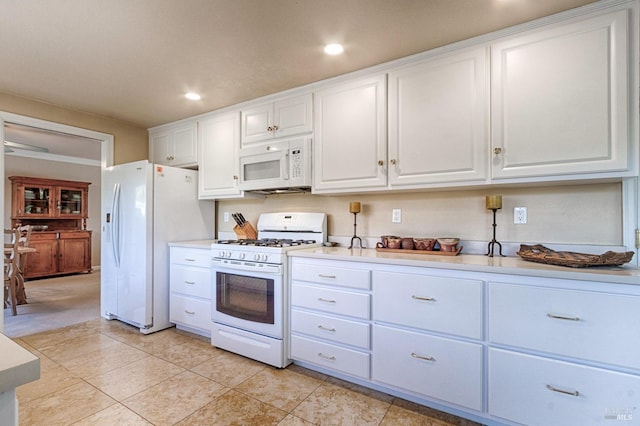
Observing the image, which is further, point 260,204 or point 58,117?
point 260,204

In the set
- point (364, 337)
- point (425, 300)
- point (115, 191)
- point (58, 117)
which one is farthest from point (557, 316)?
point (58, 117)

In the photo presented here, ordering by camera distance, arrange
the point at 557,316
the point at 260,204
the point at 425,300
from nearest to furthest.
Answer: the point at 557,316 < the point at 425,300 < the point at 260,204

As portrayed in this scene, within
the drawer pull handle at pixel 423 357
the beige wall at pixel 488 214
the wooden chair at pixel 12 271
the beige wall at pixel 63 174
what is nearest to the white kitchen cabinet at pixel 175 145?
the beige wall at pixel 488 214

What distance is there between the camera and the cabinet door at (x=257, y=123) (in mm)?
2959

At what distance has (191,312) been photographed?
307cm

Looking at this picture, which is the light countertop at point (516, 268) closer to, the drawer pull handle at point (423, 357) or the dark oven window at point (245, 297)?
the drawer pull handle at point (423, 357)

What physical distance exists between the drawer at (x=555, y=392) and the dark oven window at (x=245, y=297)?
153 centimetres

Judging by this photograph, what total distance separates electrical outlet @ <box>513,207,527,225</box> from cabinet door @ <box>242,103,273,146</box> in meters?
2.06

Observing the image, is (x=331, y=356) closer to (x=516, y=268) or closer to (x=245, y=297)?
(x=245, y=297)

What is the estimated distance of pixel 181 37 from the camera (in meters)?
2.04

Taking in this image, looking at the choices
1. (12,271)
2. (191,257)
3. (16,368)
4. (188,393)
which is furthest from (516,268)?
(12,271)

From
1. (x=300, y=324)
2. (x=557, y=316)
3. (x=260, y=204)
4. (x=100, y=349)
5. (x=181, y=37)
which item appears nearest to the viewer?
(x=557, y=316)

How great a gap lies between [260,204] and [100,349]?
1.92m

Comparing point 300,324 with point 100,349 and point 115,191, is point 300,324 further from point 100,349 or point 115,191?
point 115,191
